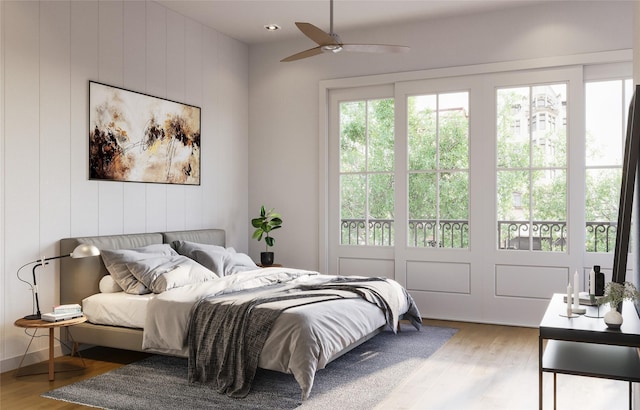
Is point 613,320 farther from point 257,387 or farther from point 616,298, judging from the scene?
point 257,387

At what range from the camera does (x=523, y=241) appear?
5414mm

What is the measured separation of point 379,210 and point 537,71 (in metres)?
2.08

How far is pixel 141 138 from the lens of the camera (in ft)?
16.7

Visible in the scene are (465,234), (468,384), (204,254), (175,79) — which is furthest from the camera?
(465,234)

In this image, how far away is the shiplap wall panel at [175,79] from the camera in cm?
547

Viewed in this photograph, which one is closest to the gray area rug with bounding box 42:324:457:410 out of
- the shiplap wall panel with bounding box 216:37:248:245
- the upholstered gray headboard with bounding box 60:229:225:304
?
the upholstered gray headboard with bounding box 60:229:225:304

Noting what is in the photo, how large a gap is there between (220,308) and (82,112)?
2.09m

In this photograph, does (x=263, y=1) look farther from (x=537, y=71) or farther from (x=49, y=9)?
(x=537, y=71)

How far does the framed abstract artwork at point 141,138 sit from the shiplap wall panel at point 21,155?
20.8 inches

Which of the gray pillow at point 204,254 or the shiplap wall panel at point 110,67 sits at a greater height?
the shiplap wall panel at point 110,67

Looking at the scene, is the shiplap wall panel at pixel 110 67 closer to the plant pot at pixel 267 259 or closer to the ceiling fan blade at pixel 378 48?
the plant pot at pixel 267 259

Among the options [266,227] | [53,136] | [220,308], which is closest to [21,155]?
[53,136]

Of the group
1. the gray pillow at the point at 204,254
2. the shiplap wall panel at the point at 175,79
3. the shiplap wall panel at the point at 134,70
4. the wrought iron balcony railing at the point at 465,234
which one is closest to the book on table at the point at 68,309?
the shiplap wall panel at the point at 134,70

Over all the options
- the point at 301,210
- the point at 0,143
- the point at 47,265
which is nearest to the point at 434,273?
the point at 301,210
